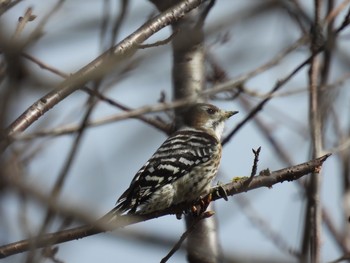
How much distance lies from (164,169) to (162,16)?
2114 millimetres

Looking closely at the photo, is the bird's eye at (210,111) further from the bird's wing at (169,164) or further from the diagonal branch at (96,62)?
the diagonal branch at (96,62)

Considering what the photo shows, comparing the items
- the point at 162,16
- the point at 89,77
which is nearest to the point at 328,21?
the point at 162,16

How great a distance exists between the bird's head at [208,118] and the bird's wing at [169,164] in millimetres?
504

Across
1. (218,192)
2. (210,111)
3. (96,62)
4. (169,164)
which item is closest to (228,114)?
(210,111)

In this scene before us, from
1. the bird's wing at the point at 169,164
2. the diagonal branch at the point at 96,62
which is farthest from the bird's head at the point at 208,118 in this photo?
the diagonal branch at the point at 96,62

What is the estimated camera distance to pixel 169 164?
5.63 m

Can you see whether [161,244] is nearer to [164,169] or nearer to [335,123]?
[164,169]

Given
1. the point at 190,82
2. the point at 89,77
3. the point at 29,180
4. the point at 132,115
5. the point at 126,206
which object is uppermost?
the point at 190,82

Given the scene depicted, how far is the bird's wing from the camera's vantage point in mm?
5121

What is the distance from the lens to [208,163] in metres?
5.89

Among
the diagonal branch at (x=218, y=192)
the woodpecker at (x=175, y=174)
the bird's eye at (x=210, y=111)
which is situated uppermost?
the bird's eye at (x=210, y=111)

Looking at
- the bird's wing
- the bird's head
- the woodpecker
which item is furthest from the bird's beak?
the bird's wing

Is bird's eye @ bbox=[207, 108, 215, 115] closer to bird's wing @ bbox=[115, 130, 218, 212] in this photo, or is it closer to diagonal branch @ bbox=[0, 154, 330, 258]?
bird's wing @ bbox=[115, 130, 218, 212]

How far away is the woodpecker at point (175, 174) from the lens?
5.14 meters
